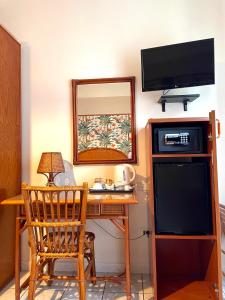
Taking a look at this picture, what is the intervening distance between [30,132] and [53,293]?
4.85 ft

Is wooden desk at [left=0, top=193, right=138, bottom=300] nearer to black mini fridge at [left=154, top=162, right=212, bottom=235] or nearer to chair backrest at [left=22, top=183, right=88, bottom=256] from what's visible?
chair backrest at [left=22, top=183, right=88, bottom=256]

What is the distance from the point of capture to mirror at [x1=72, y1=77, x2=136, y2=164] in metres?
2.45

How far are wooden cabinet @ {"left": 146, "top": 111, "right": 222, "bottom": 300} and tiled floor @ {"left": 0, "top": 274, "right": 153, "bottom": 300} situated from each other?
157mm

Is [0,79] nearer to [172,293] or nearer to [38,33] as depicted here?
[38,33]

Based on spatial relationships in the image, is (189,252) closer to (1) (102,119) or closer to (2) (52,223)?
(2) (52,223)

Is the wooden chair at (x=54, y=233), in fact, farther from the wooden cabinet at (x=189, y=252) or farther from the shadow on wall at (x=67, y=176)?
the shadow on wall at (x=67, y=176)

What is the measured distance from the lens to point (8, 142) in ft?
7.39

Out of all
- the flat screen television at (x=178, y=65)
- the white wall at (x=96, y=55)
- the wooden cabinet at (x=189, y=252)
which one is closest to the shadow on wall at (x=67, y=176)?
the white wall at (x=96, y=55)

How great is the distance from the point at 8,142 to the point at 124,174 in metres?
1.08

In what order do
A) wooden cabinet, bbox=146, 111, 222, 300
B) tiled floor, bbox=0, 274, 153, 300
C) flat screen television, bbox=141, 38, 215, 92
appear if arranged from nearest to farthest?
wooden cabinet, bbox=146, 111, 222, 300
tiled floor, bbox=0, 274, 153, 300
flat screen television, bbox=141, 38, 215, 92

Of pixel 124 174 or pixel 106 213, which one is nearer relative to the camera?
pixel 106 213

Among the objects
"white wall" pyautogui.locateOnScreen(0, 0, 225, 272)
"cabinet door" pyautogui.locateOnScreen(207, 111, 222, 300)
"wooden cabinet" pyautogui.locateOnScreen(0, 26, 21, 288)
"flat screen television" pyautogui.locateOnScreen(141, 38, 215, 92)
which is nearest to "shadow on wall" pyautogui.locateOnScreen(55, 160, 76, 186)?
"white wall" pyautogui.locateOnScreen(0, 0, 225, 272)

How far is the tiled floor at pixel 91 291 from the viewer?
201 cm

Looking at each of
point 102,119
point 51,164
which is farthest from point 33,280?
point 102,119
